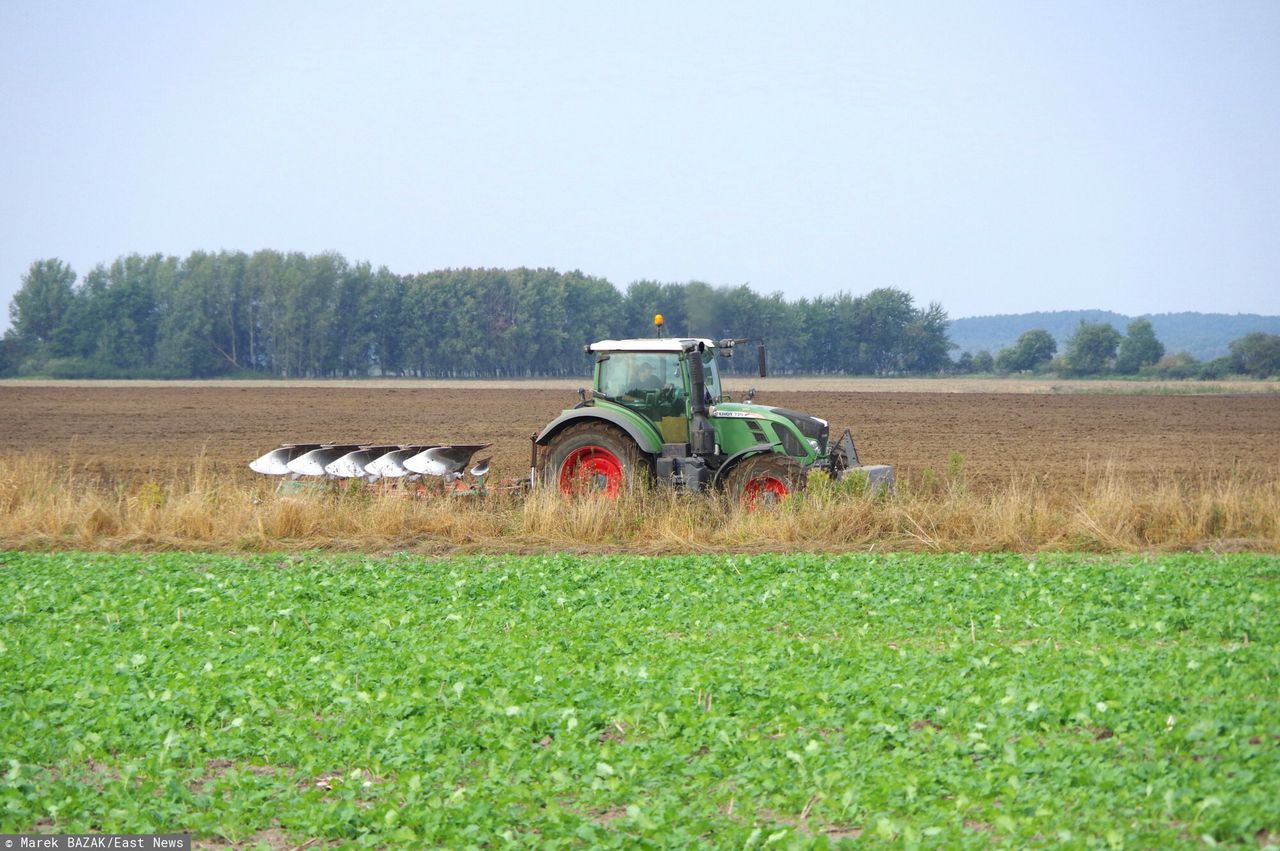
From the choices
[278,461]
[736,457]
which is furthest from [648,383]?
[278,461]

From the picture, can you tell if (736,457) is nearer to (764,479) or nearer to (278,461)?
(764,479)

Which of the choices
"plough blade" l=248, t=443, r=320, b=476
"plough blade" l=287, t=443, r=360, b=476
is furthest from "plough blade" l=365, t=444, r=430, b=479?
"plough blade" l=248, t=443, r=320, b=476

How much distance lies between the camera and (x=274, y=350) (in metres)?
83.0

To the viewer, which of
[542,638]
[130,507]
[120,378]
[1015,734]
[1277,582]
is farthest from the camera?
[120,378]

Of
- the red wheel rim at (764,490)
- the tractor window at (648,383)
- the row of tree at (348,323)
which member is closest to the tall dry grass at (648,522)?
the red wheel rim at (764,490)

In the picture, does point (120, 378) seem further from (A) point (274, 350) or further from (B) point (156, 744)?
(B) point (156, 744)

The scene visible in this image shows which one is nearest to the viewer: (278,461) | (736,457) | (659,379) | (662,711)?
(662,711)

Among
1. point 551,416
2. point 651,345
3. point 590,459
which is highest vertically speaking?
point 651,345

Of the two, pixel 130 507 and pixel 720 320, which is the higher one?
pixel 720 320

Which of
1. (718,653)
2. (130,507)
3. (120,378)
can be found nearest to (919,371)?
(120,378)

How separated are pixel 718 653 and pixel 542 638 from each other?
1.41m

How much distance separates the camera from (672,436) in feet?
48.5

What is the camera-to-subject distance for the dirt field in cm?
2400

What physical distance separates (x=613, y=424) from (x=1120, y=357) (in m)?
66.4
